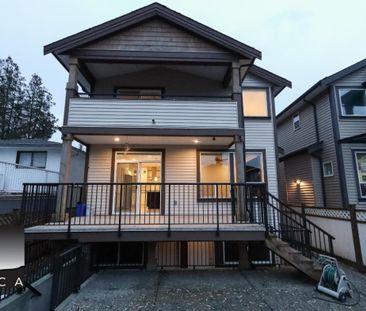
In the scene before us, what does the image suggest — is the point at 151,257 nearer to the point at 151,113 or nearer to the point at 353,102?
the point at 151,113

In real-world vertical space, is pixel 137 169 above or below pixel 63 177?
above

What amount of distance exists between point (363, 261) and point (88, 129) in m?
8.68

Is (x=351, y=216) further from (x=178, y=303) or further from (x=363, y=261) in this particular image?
(x=178, y=303)

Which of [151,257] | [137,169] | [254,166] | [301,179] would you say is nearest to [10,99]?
[137,169]

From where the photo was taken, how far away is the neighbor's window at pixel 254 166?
9109 mm

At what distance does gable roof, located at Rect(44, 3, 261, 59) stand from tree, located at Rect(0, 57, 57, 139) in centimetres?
2879

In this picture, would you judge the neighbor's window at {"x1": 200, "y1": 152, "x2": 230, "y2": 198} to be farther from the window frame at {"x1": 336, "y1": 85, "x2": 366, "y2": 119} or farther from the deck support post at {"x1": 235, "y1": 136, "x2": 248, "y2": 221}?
the window frame at {"x1": 336, "y1": 85, "x2": 366, "y2": 119}

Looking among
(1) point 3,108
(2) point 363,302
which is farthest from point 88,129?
(1) point 3,108

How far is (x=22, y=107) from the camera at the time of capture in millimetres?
31781

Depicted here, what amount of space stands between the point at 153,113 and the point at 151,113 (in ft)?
0.21

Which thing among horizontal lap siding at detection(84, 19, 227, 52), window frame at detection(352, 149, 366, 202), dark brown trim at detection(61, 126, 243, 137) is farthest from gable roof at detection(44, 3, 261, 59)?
window frame at detection(352, 149, 366, 202)

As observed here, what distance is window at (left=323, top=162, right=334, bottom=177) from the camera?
34.0 ft

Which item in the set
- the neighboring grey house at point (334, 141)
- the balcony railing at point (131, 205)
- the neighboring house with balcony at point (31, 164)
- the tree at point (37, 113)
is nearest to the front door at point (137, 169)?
the balcony railing at point (131, 205)

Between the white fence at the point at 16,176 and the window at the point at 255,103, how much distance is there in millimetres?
12510
